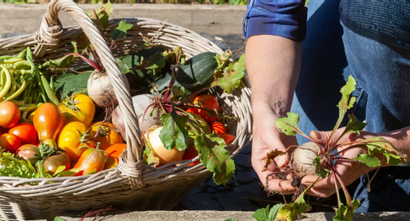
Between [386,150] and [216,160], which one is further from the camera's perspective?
[216,160]

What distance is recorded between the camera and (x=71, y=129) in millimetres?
1688

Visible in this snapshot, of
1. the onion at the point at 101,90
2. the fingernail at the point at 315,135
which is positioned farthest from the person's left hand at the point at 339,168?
the onion at the point at 101,90

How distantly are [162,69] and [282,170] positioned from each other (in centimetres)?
98

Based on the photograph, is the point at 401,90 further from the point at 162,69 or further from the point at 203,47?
the point at 162,69

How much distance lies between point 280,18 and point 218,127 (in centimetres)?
55

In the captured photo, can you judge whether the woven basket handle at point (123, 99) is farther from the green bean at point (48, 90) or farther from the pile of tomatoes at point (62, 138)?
the green bean at point (48, 90)

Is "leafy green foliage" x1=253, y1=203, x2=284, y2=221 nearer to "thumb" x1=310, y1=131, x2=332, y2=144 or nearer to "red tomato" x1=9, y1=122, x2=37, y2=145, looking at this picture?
"thumb" x1=310, y1=131, x2=332, y2=144

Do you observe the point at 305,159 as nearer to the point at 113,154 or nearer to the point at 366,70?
the point at 366,70

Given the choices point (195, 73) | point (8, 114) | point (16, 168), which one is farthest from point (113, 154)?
point (195, 73)

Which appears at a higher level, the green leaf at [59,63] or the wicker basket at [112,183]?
the green leaf at [59,63]

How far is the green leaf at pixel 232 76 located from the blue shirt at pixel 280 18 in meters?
0.26

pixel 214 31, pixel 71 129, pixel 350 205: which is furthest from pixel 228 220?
pixel 214 31

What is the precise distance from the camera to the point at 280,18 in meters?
1.50

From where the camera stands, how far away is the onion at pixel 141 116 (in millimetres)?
1731
